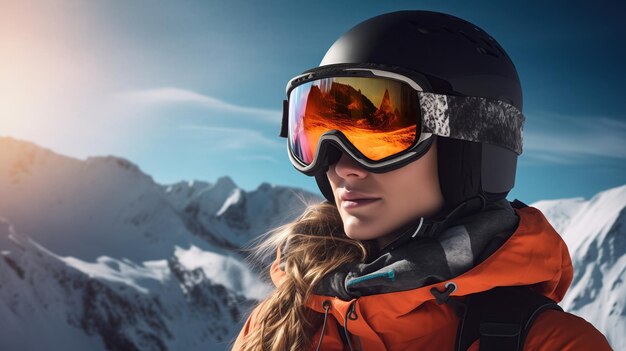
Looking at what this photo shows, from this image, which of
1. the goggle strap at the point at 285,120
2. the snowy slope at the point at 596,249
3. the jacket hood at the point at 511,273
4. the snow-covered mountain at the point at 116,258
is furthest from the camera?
the snow-covered mountain at the point at 116,258

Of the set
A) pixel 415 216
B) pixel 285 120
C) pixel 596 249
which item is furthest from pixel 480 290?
pixel 596 249

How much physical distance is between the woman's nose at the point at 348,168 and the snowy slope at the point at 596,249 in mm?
17371

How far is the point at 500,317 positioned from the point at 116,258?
8203 centimetres

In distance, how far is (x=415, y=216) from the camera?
2.05 m

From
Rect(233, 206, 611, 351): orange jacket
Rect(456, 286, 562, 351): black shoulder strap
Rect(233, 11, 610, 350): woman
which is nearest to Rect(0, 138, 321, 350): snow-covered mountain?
Rect(233, 11, 610, 350): woman

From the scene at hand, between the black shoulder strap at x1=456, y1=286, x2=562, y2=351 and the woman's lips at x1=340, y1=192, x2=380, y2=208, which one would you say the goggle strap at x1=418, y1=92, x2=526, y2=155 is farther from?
the black shoulder strap at x1=456, y1=286, x2=562, y2=351

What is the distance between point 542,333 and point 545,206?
21.6 m

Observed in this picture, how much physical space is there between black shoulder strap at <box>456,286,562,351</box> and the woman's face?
42 cm

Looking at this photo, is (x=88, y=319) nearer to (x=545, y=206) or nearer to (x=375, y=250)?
(x=545, y=206)

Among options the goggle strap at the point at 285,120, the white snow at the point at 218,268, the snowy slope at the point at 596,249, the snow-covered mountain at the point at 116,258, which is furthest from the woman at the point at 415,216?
the white snow at the point at 218,268

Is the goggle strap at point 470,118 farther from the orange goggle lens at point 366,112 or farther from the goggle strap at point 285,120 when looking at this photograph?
the goggle strap at point 285,120

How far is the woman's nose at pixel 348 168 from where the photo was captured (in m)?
2.13

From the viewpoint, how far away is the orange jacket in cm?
167

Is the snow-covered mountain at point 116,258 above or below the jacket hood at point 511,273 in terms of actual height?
below
